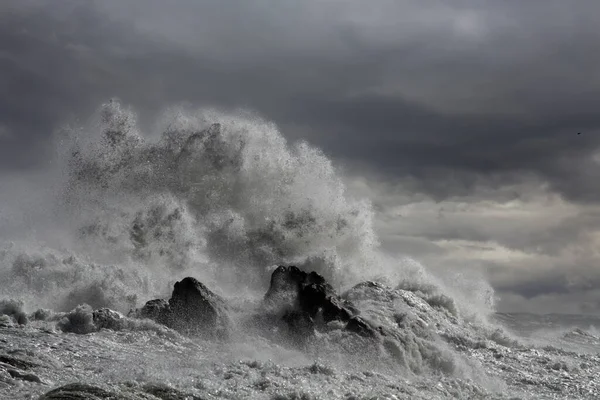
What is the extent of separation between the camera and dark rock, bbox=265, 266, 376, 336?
51.7 feet

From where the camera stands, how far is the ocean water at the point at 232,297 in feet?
39.8

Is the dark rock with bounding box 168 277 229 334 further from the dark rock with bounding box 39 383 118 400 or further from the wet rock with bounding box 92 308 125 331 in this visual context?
the dark rock with bounding box 39 383 118 400

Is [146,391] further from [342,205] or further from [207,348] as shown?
[342,205]

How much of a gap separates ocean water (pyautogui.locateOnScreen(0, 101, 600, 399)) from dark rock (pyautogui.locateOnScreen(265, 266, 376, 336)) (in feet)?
1.08

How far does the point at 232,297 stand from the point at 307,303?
3.13 m

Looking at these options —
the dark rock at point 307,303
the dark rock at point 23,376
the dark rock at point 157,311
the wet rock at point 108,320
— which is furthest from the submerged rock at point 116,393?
the dark rock at point 307,303

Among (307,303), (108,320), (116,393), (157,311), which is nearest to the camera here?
(116,393)

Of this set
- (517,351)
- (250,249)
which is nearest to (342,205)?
(250,249)

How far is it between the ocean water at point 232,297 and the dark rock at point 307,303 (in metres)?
0.33

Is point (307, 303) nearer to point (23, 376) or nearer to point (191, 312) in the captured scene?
point (191, 312)

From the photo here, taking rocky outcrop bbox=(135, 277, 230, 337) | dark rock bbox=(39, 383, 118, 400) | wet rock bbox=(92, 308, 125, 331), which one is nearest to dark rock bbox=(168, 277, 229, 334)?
rocky outcrop bbox=(135, 277, 230, 337)

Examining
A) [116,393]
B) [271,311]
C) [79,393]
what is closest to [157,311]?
[271,311]

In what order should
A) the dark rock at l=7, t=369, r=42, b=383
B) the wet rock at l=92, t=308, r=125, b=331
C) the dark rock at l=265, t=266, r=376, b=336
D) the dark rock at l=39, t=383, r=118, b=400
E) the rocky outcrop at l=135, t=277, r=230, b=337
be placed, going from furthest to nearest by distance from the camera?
the dark rock at l=265, t=266, r=376, b=336
the rocky outcrop at l=135, t=277, r=230, b=337
the wet rock at l=92, t=308, r=125, b=331
the dark rock at l=7, t=369, r=42, b=383
the dark rock at l=39, t=383, r=118, b=400

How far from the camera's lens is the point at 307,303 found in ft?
53.5
